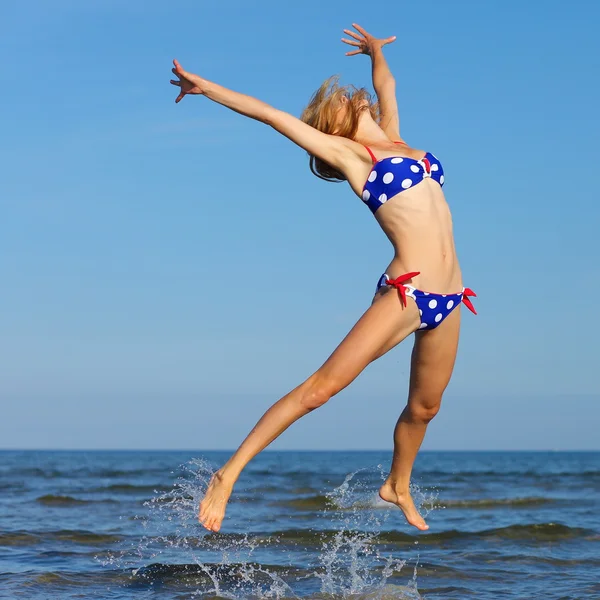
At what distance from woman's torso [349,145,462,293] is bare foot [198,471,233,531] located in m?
1.55

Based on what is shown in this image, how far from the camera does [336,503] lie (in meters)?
18.4

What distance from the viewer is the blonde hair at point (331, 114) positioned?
18.4ft

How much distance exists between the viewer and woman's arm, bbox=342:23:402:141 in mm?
6098

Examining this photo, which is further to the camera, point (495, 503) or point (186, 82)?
point (495, 503)

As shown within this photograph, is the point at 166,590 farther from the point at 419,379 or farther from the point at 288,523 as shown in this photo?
the point at 288,523

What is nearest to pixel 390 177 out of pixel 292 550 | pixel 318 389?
pixel 318 389

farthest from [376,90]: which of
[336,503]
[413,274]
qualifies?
[336,503]

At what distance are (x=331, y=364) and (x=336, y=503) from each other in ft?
45.2

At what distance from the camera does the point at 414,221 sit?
5352 mm

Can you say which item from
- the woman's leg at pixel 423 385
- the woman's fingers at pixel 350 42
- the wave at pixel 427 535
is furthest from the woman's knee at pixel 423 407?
the wave at pixel 427 535

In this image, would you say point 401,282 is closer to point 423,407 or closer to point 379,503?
point 423,407

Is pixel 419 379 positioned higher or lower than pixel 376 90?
lower

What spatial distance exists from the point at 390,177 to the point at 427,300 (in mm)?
740

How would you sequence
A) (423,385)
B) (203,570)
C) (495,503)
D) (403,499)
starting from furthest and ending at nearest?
1. (495,503)
2. (203,570)
3. (403,499)
4. (423,385)
